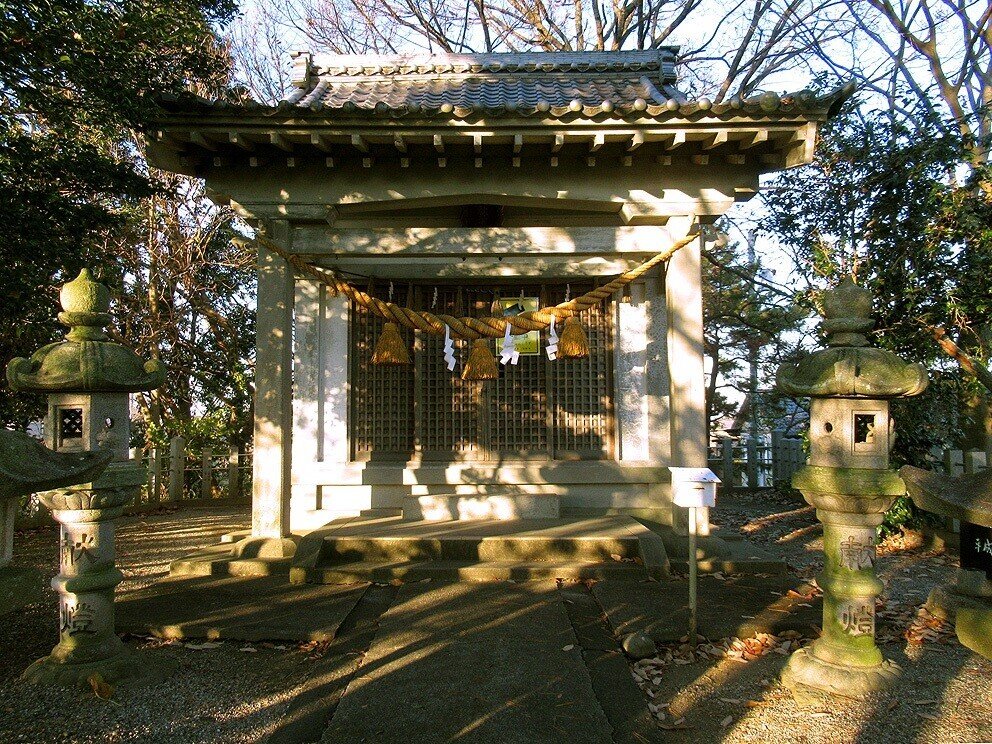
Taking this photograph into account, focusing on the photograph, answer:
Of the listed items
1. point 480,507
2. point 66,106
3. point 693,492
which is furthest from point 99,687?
point 66,106

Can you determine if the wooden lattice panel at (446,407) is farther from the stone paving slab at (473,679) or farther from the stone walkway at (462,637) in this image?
the stone paving slab at (473,679)

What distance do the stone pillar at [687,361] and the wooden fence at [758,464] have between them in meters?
8.33

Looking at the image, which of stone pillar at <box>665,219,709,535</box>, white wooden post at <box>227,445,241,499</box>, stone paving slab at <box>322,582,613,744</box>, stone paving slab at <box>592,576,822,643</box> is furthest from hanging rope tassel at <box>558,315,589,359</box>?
white wooden post at <box>227,445,241,499</box>

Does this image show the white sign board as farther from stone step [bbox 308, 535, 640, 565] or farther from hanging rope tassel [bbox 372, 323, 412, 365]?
hanging rope tassel [bbox 372, 323, 412, 365]

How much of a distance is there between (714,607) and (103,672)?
445cm

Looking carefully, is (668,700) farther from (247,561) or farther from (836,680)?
(247,561)

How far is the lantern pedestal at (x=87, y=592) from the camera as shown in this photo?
4.27 meters

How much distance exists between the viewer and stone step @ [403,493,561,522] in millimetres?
7816

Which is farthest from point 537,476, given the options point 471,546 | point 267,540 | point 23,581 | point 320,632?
point 23,581

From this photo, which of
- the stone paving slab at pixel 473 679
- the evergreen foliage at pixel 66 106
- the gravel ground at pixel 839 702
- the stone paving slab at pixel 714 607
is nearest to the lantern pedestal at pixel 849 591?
the gravel ground at pixel 839 702

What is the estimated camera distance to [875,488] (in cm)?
415

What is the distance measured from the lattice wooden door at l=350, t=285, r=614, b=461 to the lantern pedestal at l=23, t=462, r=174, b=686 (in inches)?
160

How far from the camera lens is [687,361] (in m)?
6.81

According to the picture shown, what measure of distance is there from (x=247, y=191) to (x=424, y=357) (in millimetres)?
2849
